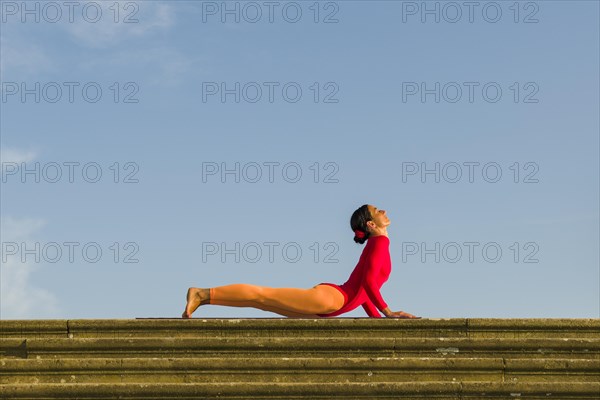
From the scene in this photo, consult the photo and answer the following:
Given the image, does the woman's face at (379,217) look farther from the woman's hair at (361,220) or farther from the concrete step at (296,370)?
the concrete step at (296,370)

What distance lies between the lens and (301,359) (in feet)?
34.3

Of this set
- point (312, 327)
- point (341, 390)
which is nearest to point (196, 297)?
point (312, 327)

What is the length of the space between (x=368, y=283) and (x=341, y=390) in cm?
315

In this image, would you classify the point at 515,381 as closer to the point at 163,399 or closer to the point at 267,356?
the point at 267,356

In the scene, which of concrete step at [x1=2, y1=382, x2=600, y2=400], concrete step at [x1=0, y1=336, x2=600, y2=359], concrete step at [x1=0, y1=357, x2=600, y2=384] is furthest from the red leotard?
concrete step at [x1=2, y1=382, x2=600, y2=400]

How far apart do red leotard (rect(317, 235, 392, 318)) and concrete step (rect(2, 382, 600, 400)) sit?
286 centimetres

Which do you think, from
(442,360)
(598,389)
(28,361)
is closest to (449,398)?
(442,360)

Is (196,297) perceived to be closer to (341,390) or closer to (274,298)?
(274,298)

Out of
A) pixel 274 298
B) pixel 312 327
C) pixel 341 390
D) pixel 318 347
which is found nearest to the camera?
pixel 341 390

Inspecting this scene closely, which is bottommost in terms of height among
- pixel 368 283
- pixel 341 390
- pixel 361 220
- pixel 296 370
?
pixel 341 390

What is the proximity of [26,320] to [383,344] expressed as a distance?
4.21 meters

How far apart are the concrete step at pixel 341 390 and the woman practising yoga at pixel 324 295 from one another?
229cm

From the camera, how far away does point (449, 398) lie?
33.0 ft

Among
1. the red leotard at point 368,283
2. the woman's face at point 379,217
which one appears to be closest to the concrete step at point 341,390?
the red leotard at point 368,283
